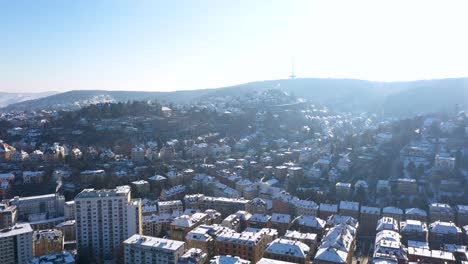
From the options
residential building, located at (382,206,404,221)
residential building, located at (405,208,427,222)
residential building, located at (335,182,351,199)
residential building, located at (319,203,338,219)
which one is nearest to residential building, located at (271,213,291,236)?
residential building, located at (319,203,338,219)

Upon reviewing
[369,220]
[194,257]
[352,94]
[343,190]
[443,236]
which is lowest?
[369,220]

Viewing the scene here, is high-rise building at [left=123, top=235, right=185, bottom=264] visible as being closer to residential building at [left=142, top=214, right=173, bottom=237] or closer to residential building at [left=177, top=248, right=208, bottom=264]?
residential building at [left=177, top=248, right=208, bottom=264]

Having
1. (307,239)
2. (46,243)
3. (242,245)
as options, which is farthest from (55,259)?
(307,239)

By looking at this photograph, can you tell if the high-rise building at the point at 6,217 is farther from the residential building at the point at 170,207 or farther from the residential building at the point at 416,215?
the residential building at the point at 416,215

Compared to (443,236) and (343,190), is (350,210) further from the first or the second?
(443,236)

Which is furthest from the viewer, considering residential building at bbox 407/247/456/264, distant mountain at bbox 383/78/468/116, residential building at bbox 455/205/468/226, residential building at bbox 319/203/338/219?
distant mountain at bbox 383/78/468/116

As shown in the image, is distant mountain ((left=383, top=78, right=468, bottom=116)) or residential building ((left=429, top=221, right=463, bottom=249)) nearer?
residential building ((left=429, top=221, right=463, bottom=249))
